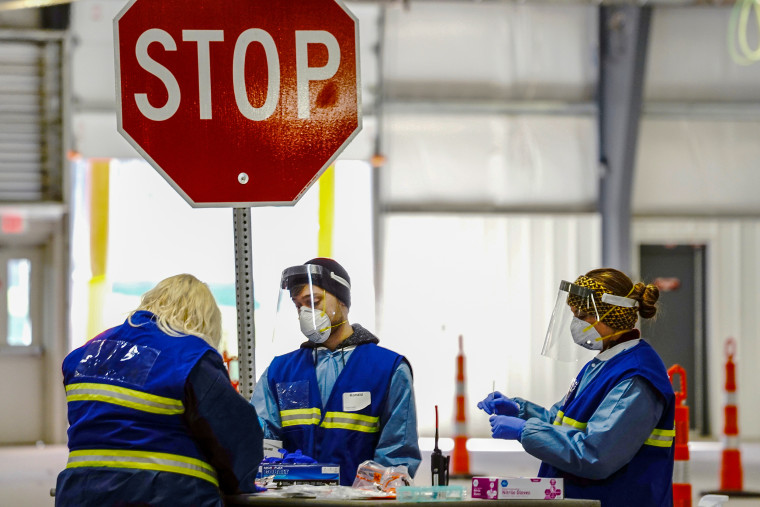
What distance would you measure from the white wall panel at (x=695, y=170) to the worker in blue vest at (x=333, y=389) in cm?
988

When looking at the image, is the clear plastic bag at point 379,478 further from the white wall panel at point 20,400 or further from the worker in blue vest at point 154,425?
the white wall panel at point 20,400

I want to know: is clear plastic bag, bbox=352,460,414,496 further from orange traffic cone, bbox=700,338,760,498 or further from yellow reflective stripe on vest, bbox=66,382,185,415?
orange traffic cone, bbox=700,338,760,498

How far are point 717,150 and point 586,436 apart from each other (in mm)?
10796

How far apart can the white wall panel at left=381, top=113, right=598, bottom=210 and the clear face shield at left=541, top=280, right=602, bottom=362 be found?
9.16 m

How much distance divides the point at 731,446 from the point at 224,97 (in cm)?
691

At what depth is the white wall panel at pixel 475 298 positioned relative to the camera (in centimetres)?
1263

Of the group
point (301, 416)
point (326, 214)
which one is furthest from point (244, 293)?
point (326, 214)

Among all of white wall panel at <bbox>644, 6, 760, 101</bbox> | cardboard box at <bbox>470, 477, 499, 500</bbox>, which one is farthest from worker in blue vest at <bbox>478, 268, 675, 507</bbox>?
white wall panel at <bbox>644, 6, 760, 101</bbox>

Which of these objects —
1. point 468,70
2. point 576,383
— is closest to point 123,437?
point 576,383

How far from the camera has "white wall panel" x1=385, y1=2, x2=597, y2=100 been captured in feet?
41.9

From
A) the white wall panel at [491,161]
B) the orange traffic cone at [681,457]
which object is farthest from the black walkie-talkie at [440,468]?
the white wall panel at [491,161]

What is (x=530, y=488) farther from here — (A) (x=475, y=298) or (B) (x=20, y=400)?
(B) (x=20, y=400)

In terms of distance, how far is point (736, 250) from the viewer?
42.8 feet

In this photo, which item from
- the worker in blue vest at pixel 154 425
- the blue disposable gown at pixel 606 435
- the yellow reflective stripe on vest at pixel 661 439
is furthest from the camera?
the yellow reflective stripe on vest at pixel 661 439
